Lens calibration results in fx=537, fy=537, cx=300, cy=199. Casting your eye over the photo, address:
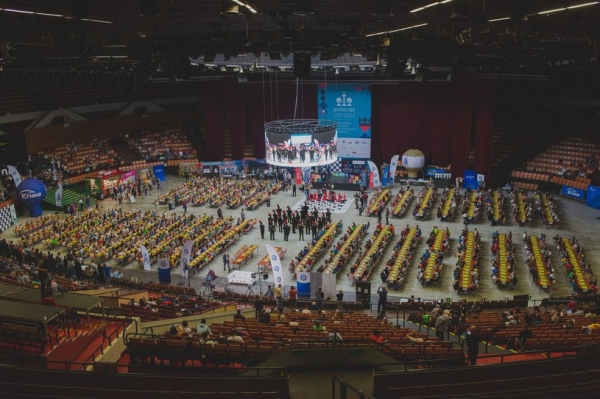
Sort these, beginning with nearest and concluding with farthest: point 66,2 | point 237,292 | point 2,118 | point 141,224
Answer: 1. point 66,2
2. point 237,292
3. point 141,224
4. point 2,118

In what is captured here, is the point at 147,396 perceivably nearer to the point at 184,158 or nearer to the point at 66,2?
the point at 66,2

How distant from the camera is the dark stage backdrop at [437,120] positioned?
38.3 meters

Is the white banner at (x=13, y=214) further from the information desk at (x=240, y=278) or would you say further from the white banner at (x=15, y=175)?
the information desk at (x=240, y=278)

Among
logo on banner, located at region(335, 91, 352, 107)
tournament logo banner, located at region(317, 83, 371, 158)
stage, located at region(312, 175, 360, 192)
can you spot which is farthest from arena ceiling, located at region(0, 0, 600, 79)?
logo on banner, located at region(335, 91, 352, 107)

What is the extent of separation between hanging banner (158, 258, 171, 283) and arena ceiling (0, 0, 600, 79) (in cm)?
802

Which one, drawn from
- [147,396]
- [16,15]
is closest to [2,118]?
[16,15]

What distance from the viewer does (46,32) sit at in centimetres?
1714

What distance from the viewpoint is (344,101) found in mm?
43250

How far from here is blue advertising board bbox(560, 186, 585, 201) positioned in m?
34.6

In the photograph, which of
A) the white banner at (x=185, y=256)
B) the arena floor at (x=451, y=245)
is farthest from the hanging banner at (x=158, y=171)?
the white banner at (x=185, y=256)

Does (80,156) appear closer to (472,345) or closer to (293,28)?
(293,28)

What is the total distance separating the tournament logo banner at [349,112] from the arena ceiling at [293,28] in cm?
1876

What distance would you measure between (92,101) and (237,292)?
98.0 feet

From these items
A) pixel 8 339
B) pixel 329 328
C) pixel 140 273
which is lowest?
pixel 140 273
